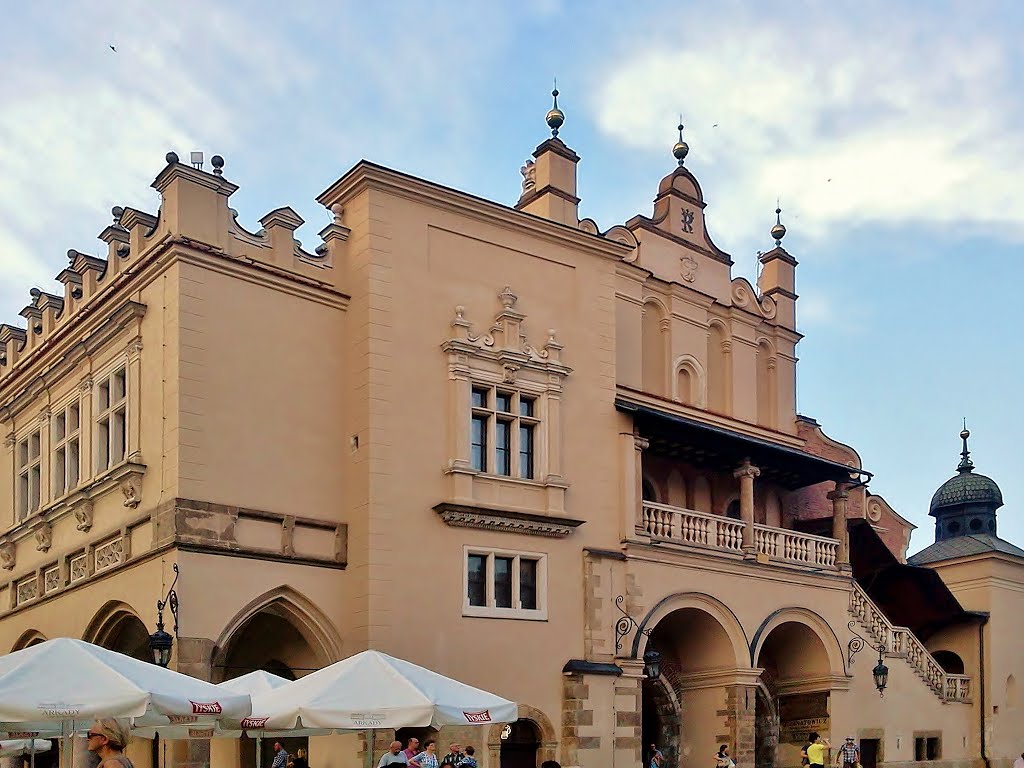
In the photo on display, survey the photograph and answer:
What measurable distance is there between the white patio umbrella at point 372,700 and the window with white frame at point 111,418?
8.82m

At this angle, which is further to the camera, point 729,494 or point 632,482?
point 729,494

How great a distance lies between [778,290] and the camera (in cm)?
3300

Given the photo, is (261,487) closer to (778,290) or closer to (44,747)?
(44,747)

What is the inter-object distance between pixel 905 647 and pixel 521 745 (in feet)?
37.2

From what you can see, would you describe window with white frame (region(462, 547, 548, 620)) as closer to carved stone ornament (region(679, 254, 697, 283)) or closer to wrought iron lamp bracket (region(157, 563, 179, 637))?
wrought iron lamp bracket (region(157, 563, 179, 637))

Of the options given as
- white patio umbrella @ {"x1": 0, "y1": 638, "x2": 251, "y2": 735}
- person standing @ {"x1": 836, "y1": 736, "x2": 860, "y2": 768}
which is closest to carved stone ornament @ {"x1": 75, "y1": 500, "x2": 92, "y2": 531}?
white patio umbrella @ {"x1": 0, "y1": 638, "x2": 251, "y2": 735}

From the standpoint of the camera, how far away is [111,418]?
23.1 metres

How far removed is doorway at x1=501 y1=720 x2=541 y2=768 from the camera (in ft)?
76.2

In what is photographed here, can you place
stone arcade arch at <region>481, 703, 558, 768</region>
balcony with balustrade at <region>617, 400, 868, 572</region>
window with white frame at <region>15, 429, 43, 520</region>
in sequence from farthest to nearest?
window with white frame at <region>15, 429, 43, 520</region> < balcony with balustrade at <region>617, 400, 868, 572</region> < stone arcade arch at <region>481, 703, 558, 768</region>

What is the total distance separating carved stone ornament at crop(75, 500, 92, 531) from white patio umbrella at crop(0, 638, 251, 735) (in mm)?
10568

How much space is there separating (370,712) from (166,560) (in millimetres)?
7200

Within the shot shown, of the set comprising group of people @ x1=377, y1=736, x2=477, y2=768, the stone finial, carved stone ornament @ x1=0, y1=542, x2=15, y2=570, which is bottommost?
group of people @ x1=377, y1=736, x2=477, y2=768

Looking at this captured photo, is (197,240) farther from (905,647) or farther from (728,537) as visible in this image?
(905,647)

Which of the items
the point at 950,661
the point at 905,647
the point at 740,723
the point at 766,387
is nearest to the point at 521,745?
the point at 740,723
